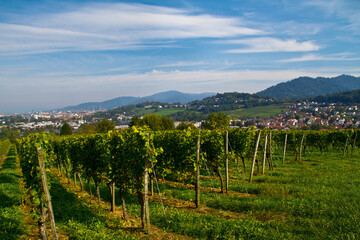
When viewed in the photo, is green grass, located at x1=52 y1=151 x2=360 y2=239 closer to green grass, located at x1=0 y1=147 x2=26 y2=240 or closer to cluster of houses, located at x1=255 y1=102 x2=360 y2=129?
green grass, located at x1=0 y1=147 x2=26 y2=240

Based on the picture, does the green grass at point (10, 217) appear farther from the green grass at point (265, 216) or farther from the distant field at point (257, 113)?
the distant field at point (257, 113)

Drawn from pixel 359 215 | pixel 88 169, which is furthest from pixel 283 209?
→ pixel 88 169

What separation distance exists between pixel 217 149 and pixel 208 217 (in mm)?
4235

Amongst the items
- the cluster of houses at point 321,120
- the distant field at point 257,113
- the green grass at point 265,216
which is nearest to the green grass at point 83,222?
the green grass at point 265,216

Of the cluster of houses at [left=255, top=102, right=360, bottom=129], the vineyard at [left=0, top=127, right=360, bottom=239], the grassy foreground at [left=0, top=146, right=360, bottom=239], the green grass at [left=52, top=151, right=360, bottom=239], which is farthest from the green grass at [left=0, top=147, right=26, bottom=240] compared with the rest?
the cluster of houses at [left=255, top=102, right=360, bottom=129]

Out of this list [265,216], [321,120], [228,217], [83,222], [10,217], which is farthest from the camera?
[321,120]

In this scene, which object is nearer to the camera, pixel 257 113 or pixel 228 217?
pixel 228 217

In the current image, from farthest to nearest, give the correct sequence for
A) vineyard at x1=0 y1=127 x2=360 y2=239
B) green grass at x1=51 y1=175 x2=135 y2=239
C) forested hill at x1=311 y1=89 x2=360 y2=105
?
forested hill at x1=311 y1=89 x2=360 y2=105
green grass at x1=51 y1=175 x2=135 y2=239
vineyard at x1=0 y1=127 x2=360 y2=239

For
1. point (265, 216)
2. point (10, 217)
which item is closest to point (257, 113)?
point (265, 216)

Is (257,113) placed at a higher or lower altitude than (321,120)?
higher

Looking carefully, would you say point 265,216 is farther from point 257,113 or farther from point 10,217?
point 257,113

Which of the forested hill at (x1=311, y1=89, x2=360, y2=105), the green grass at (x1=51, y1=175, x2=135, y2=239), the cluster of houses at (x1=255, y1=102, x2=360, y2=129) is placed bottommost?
the cluster of houses at (x1=255, y1=102, x2=360, y2=129)

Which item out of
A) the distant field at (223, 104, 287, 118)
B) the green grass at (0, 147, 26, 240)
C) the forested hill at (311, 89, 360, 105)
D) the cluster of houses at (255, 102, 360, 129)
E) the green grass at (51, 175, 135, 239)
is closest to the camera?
the green grass at (51, 175, 135, 239)

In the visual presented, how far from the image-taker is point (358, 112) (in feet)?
378
